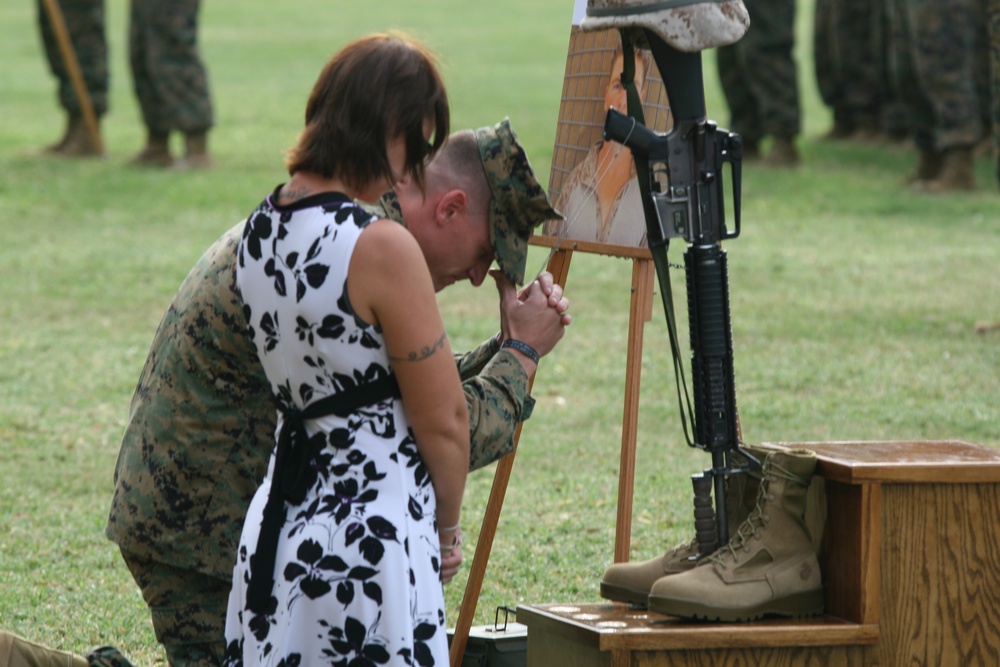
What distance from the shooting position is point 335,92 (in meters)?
2.40

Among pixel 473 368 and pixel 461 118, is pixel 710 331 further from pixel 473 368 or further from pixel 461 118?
pixel 461 118

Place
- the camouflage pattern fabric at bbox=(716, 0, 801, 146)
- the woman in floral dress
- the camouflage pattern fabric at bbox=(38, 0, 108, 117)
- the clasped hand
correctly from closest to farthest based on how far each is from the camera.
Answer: the woman in floral dress, the clasped hand, the camouflage pattern fabric at bbox=(716, 0, 801, 146), the camouflage pattern fabric at bbox=(38, 0, 108, 117)

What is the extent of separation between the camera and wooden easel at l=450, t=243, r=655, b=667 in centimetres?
325

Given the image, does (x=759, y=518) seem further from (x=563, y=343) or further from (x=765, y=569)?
(x=563, y=343)

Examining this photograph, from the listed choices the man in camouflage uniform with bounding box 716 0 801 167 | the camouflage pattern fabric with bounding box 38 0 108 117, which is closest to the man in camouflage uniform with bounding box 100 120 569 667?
the man in camouflage uniform with bounding box 716 0 801 167

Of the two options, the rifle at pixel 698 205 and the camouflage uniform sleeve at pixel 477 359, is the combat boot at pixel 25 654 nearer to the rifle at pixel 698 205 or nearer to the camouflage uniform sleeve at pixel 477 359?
the camouflage uniform sleeve at pixel 477 359

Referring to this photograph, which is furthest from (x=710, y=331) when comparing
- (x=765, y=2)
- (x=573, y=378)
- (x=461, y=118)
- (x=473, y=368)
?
(x=461, y=118)

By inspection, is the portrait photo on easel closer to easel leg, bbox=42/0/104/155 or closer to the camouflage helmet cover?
the camouflage helmet cover

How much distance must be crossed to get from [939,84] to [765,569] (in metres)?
8.37

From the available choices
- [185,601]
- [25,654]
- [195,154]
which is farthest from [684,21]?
[195,154]

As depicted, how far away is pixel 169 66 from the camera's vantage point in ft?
38.5

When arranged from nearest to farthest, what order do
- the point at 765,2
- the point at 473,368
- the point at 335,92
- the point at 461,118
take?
the point at 335,92
the point at 473,368
the point at 765,2
the point at 461,118

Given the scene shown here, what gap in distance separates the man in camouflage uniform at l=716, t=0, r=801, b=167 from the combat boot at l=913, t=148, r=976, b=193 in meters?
1.51

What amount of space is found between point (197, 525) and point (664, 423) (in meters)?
3.17
